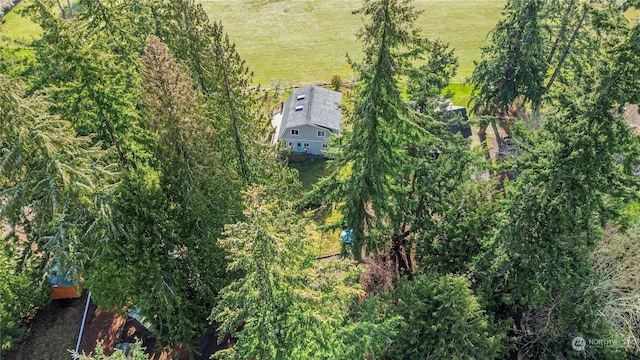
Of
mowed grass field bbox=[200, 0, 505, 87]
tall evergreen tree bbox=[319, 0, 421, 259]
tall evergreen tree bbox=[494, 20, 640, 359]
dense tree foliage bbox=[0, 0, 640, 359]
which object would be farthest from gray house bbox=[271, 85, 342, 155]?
tall evergreen tree bbox=[494, 20, 640, 359]

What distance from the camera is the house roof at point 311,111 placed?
116ft

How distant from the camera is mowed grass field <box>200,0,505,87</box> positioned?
1960 inches

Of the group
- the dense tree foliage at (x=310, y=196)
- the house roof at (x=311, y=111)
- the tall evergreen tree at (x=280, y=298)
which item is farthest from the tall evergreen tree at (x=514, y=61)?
the tall evergreen tree at (x=280, y=298)

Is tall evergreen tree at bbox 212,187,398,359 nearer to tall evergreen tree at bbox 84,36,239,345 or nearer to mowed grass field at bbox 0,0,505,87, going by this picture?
tall evergreen tree at bbox 84,36,239,345

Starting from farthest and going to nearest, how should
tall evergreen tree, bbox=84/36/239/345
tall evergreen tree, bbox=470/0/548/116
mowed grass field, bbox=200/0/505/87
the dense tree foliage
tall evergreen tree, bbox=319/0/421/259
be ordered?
mowed grass field, bbox=200/0/505/87 < tall evergreen tree, bbox=470/0/548/116 < tall evergreen tree, bbox=84/36/239/345 < tall evergreen tree, bbox=319/0/421/259 < the dense tree foliage

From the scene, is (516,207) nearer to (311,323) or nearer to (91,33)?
(311,323)

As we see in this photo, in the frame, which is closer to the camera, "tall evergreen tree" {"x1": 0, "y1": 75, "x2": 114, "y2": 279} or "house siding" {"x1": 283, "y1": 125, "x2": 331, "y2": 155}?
"tall evergreen tree" {"x1": 0, "y1": 75, "x2": 114, "y2": 279}

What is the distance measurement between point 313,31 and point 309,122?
27.7 m

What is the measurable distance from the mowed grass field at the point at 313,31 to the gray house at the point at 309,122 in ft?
28.8

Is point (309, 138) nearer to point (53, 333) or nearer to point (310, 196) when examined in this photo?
point (310, 196)

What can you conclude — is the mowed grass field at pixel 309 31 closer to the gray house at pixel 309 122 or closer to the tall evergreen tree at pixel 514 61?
the gray house at pixel 309 122

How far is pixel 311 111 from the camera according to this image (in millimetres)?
35906

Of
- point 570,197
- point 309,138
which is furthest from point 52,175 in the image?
point 309,138

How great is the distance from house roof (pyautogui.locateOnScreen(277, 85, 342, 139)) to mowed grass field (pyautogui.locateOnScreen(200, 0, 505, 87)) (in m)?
8.20
